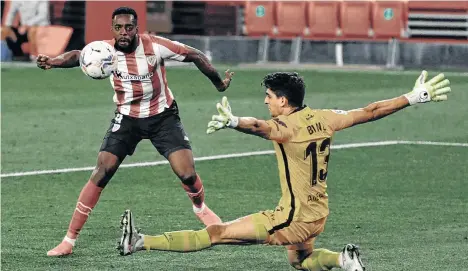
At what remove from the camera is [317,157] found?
991cm

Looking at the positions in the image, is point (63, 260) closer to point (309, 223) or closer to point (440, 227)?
point (309, 223)

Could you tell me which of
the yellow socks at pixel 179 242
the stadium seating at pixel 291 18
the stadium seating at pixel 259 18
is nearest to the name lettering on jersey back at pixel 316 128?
the yellow socks at pixel 179 242

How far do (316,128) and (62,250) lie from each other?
320cm

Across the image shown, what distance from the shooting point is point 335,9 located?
31984 millimetres

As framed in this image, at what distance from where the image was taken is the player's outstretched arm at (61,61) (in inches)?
482

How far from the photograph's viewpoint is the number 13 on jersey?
9.87 metres

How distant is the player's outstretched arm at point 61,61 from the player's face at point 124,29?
0.46 meters

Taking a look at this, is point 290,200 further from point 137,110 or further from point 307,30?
point 307,30

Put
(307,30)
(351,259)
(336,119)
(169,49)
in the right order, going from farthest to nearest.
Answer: (307,30), (169,49), (336,119), (351,259)

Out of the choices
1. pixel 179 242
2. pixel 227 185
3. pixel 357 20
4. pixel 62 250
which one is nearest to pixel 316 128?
pixel 179 242

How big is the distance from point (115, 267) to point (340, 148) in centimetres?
841

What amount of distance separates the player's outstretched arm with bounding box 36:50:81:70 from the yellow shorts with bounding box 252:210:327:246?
10.4 feet

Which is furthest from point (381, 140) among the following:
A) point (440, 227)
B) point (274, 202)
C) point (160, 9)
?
point (160, 9)

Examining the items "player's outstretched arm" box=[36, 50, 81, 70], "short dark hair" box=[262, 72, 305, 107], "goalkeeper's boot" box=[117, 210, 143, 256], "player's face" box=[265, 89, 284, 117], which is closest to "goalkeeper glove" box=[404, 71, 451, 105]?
"short dark hair" box=[262, 72, 305, 107]
